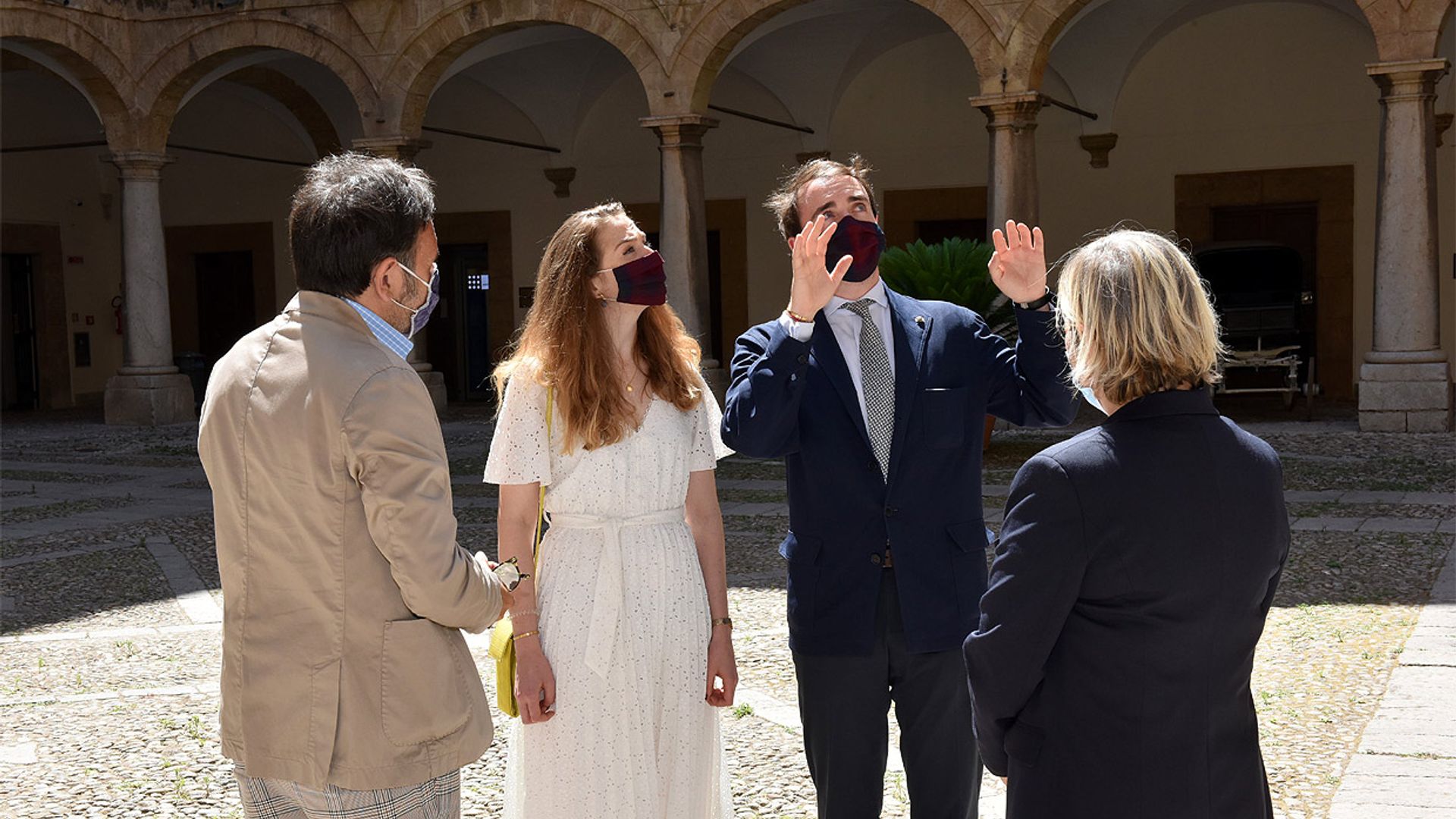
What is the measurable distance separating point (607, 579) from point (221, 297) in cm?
1993

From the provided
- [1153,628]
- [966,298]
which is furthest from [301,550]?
[966,298]

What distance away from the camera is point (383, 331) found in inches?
85.8

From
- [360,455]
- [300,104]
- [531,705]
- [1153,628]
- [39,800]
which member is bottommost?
[39,800]

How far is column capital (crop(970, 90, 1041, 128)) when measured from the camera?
41.2 ft

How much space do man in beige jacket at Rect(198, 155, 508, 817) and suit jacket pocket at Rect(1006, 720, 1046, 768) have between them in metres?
0.80

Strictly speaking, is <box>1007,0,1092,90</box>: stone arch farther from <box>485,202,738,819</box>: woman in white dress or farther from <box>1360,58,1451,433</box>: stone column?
<box>485,202,738,819</box>: woman in white dress

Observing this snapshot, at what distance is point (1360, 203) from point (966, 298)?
739cm

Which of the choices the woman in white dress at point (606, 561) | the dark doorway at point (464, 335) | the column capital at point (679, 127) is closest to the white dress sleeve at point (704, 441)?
the woman in white dress at point (606, 561)

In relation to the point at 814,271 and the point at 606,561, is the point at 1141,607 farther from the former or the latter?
the point at 606,561

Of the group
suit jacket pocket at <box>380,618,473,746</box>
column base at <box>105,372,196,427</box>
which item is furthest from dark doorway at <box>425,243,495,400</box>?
suit jacket pocket at <box>380,618,473,746</box>

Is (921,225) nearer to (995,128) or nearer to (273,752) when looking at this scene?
(995,128)

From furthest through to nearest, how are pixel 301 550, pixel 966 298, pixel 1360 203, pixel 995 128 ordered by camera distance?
pixel 1360 203, pixel 995 128, pixel 966 298, pixel 301 550

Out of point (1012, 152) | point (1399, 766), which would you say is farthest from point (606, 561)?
point (1012, 152)

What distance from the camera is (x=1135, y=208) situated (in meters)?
16.7
